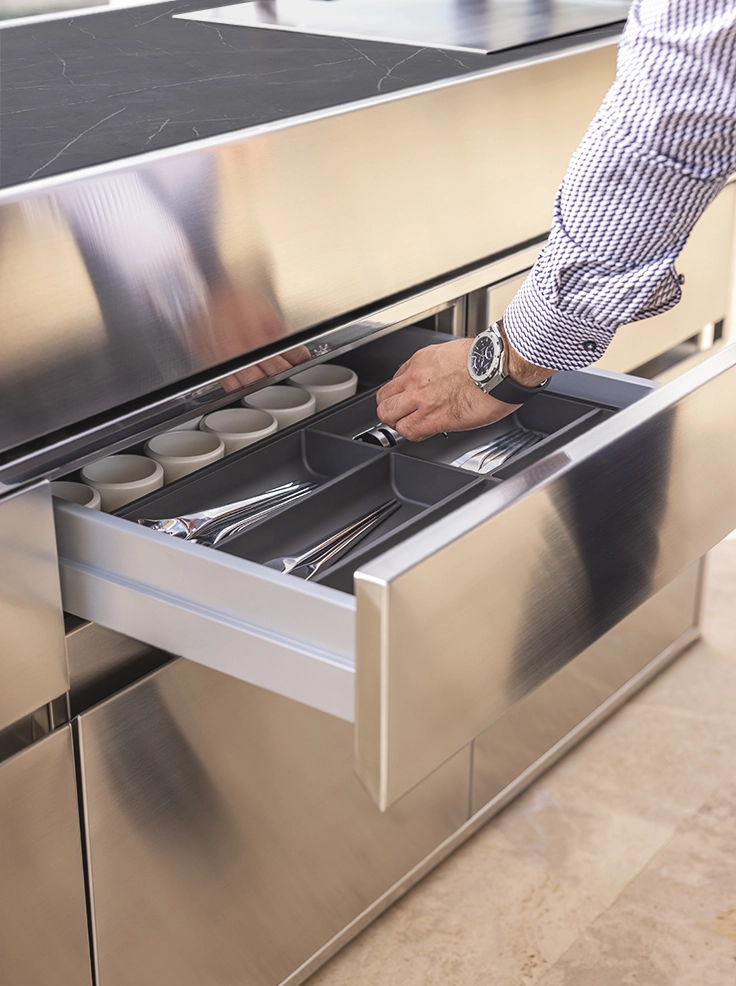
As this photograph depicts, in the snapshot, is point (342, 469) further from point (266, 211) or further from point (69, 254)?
point (69, 254)

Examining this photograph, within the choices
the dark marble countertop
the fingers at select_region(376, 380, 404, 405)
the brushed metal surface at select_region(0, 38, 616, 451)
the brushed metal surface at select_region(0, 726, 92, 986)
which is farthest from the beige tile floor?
Answer: the dark marble countertop

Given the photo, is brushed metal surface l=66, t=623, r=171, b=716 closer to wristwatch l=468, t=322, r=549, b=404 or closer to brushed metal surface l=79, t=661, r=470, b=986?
brushed metal surface l=79, t=661, r=470, b=986

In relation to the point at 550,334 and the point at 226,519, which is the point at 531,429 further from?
the point at 226,519

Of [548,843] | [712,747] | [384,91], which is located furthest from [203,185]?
[712,747]

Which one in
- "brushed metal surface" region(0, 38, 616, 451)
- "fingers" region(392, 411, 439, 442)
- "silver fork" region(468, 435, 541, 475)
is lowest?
"silver fork" region(468, 435, 541, 475)

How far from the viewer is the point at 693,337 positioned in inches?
62.0

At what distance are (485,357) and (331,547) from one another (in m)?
0.23

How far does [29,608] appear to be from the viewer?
0.80 meters

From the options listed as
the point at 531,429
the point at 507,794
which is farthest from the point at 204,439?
the point at 507,794

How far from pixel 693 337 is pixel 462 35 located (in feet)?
1.86

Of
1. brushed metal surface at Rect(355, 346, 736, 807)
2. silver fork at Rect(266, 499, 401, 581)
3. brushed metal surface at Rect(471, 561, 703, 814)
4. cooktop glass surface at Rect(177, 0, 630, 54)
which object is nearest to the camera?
brushed metal surface at Rect(355, 346, 736, 807)

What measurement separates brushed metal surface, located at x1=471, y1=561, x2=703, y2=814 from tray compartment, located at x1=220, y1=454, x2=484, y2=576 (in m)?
0.48

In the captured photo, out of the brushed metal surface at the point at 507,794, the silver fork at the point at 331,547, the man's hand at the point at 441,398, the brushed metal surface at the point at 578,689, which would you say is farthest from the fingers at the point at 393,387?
the brushed metal surface at the point at 507,794

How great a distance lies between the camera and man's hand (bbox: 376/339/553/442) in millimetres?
1013
